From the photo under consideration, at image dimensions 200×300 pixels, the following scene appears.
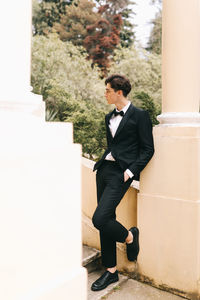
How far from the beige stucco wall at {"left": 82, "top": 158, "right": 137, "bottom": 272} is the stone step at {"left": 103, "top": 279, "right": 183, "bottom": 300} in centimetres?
22

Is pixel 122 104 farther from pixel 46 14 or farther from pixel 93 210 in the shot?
pixel 46 14

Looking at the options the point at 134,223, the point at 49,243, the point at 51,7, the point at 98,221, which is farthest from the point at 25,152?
the point at 51,7

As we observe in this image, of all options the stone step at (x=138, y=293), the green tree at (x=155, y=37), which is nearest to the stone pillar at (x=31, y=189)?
the stone step at (x=138, y=293)

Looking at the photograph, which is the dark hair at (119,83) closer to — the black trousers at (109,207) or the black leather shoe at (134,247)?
the black trousers at (109,207)

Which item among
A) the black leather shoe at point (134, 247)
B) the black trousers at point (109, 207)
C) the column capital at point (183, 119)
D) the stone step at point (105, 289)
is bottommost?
the stone step at point (105, 289)

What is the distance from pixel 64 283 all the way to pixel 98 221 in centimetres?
129

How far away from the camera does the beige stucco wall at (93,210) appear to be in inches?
135

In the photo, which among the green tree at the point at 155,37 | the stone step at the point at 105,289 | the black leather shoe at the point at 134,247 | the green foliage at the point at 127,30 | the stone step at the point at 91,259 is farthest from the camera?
the green foliage at the point at 127,30

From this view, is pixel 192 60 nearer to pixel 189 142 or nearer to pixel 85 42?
pixel 189 142

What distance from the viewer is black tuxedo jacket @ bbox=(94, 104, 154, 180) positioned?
119 inches

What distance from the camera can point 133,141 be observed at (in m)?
3.08

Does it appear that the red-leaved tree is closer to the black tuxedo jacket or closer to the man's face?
the man's face

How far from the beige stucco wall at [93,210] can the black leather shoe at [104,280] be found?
10.0 inches

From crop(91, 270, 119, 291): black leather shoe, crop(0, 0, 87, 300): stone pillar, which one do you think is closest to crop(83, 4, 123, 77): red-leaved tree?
crop(91, 270, 119, 291): black leather shoe
